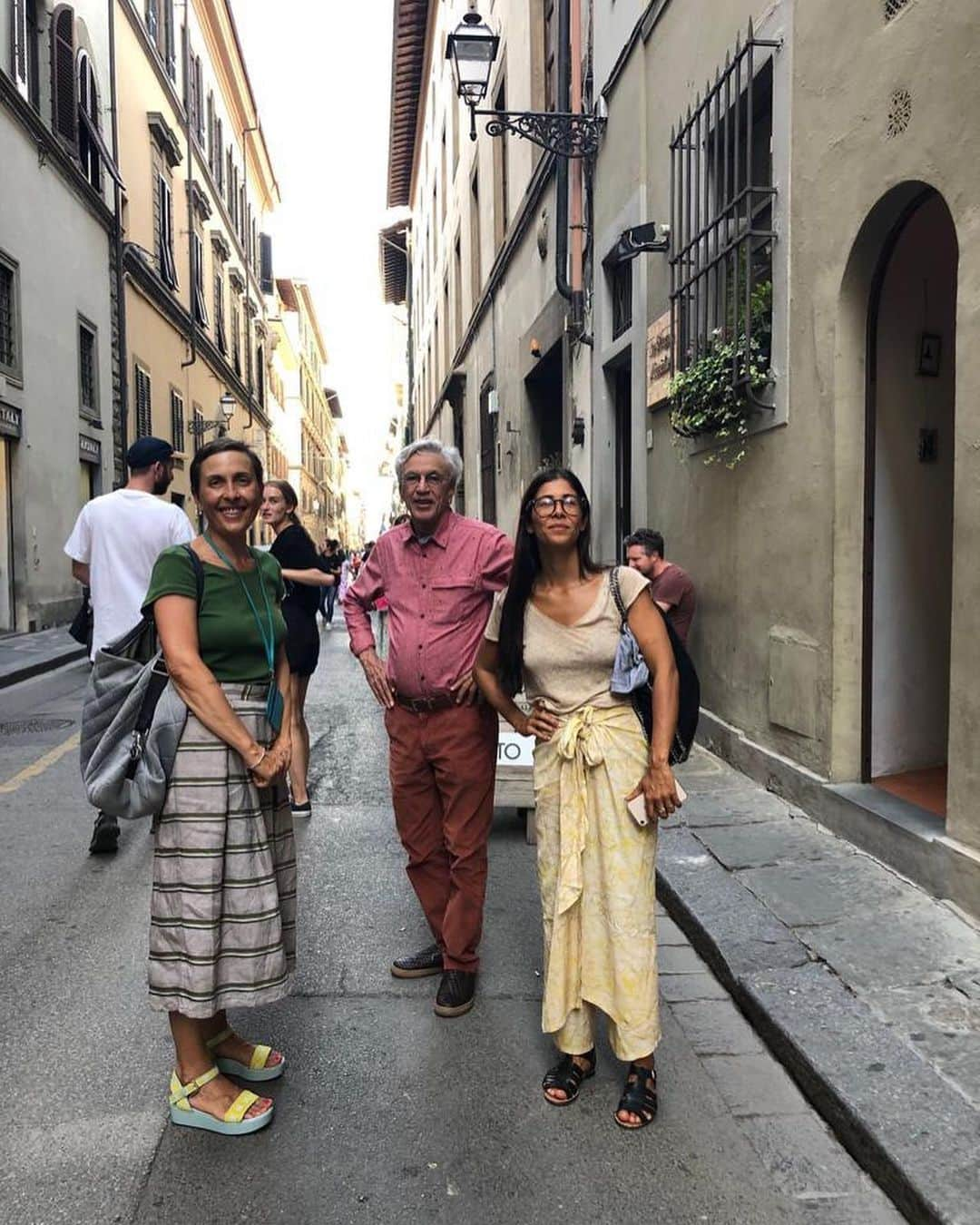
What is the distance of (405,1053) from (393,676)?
1188mm

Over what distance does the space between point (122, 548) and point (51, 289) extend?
1395 cm

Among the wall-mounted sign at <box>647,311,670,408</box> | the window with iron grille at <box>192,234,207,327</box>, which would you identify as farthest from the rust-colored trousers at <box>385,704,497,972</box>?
the window with iron grille at <box>192,234,207,327</box>

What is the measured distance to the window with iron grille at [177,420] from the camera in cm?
2502

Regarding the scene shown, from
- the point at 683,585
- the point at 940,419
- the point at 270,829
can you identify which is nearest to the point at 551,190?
the point at 683,585

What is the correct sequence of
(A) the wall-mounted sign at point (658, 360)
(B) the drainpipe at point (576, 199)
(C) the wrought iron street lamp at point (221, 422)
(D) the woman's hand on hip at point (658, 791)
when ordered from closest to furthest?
(D) the woman's hand on hip at point (658, 791)
(A) the wall-mounted sign at point (658, 360)
(B) the drainpipe at point (576, 199)
(C) the wrought iron street lamp at point (221, 422)

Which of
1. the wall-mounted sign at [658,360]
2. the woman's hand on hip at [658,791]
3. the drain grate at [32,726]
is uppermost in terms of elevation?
the wall-mounted sign at [658,360]

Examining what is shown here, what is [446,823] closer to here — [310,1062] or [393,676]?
[393,676]

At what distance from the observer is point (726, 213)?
5617 millimetres

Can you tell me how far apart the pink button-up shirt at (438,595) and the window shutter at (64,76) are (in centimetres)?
1636

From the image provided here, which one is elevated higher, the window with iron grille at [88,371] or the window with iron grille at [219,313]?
the window with iron grille at [219,313]

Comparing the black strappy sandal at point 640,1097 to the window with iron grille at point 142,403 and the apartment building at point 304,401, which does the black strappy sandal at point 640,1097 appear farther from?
the apartment building at point 304,401

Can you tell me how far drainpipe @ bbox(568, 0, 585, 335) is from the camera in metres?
10.0

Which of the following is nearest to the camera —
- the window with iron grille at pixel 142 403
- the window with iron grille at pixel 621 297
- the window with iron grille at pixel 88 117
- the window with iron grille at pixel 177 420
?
the window with iron grille at pixel 621 297

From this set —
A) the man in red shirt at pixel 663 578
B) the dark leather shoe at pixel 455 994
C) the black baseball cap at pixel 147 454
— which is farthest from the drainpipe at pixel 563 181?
the dark leather shoe at pixel 455 994
